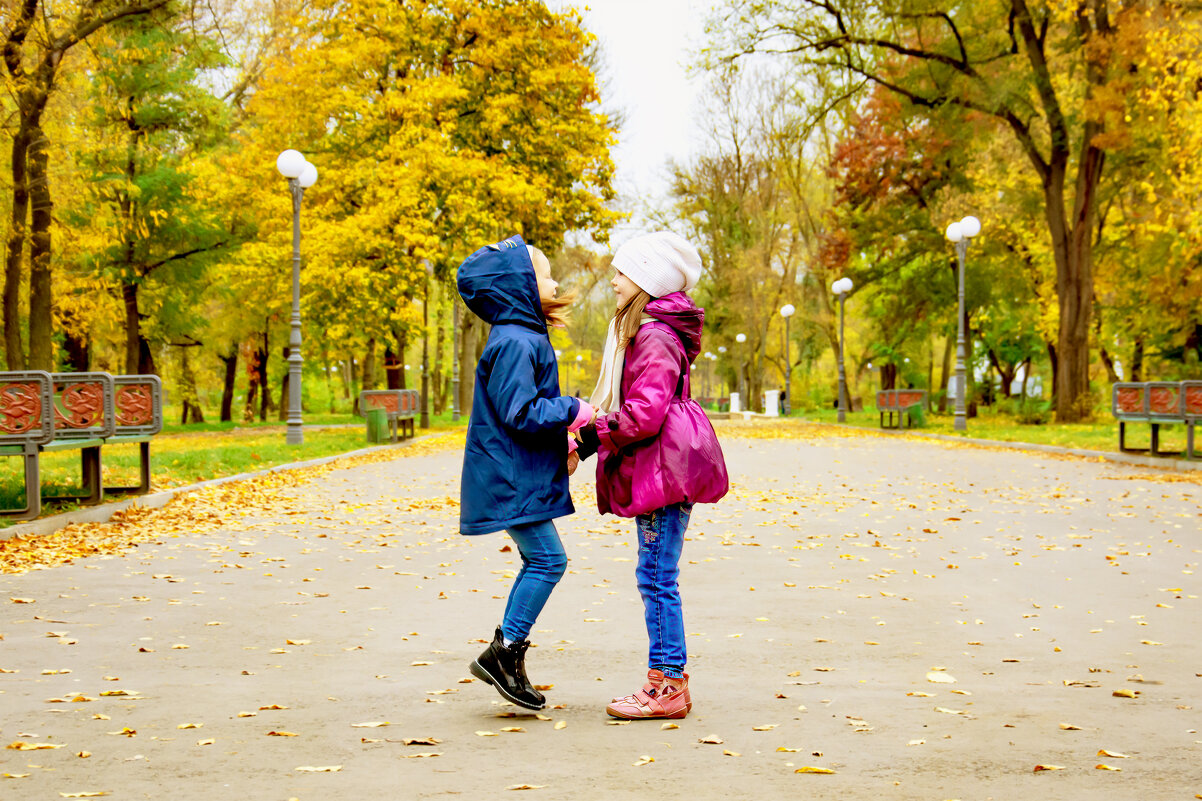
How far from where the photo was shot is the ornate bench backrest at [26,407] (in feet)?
32.3

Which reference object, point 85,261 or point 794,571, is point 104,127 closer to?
point 85,261

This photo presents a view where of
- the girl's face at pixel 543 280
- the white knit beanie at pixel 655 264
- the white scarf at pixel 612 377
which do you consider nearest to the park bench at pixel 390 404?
the girl's face at pixel 543 280

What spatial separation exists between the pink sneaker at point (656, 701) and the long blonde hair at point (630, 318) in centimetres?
126

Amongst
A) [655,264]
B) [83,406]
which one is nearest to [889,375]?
[83,406]

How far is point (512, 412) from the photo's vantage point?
14.3ft

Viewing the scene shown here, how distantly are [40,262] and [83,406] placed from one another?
1281cm

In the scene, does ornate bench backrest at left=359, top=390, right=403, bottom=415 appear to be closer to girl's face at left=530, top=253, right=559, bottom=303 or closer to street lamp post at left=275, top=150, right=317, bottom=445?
street lamp post at left=275, top=150, right=317, bottom=445

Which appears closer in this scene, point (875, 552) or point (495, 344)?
point (495, 344)

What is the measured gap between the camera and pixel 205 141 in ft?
110

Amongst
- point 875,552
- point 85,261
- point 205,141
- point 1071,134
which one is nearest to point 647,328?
point 875,552

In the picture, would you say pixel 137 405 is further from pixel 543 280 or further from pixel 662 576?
pixel 662 576

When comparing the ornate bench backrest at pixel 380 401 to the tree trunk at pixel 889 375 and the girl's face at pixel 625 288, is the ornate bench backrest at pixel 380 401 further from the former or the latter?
the tree trunk at pixel 889 375

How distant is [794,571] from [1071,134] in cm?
2422

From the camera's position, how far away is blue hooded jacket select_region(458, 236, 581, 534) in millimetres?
4418
